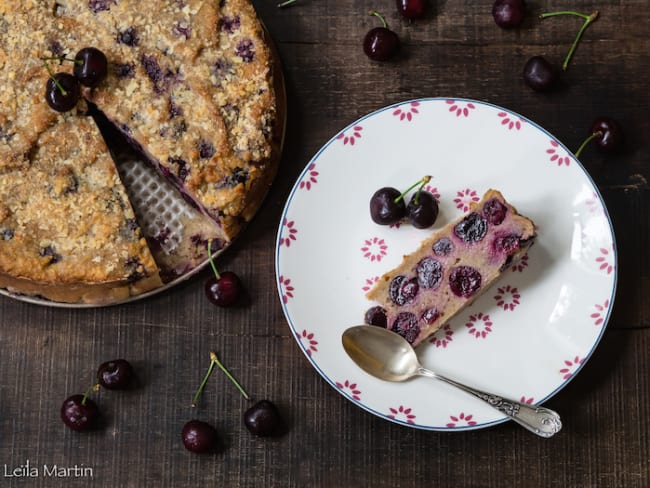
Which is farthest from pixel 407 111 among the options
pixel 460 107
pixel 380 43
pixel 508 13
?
pixel 508 13

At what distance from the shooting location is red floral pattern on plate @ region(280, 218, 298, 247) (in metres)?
3.57

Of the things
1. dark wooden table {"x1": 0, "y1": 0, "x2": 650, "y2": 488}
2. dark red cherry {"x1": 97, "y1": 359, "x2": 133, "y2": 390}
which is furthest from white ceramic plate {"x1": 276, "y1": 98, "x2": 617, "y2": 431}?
dark red cherry {"x1": 97, "y1": 359, "x2": 133, "y2": 390}

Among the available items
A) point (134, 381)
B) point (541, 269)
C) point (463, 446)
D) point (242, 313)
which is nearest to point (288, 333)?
point (242, 313)

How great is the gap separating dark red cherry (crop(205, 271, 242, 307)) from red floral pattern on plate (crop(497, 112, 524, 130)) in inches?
60.1

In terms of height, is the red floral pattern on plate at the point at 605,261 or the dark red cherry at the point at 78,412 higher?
the red floral pattern on plate at the point at 605,261

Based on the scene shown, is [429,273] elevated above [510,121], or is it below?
below

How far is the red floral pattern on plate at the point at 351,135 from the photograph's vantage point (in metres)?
3.61

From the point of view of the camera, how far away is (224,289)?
3.63 m

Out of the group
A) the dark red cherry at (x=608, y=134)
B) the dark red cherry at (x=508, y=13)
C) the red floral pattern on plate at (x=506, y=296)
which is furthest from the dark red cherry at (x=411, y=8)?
the red floral pattern on plate at (x=506, y=296)

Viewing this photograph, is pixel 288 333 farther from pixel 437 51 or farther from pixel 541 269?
pixel 437 51

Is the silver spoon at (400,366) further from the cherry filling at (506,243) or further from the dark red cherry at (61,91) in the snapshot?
the dark red cherry at (61,91)

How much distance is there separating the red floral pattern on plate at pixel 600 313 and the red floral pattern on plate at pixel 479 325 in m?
0.49

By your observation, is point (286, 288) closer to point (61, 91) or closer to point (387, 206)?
point (387, 206)

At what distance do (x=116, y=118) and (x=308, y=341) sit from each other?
140 centimetres
